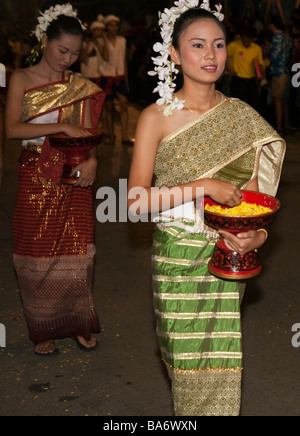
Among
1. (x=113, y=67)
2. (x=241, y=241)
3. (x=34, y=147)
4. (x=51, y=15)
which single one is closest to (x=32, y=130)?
(x=34, y=147)

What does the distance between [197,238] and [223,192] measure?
31 cm

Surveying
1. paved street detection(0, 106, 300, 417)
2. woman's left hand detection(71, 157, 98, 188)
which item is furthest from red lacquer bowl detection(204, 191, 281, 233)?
woman's left hand detection(71, 157, 98, 188)

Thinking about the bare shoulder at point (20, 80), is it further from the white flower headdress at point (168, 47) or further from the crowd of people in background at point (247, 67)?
the crowd of people in background at point (247, 67)

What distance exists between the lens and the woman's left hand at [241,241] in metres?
2.82

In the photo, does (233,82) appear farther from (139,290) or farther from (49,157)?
(49,157)

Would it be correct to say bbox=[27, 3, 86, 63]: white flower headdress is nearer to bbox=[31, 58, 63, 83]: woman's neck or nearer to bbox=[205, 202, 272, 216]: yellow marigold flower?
bbox=[31, 58, 63, 83]: woman's neck

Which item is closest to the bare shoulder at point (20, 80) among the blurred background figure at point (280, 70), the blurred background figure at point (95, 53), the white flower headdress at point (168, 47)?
the white flower headdress at point (168, 47)

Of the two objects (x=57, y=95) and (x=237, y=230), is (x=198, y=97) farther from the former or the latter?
(x=57, y=95)

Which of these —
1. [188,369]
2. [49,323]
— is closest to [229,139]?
[188,369]

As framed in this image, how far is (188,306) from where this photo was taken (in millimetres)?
3053

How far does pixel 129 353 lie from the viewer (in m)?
4.46

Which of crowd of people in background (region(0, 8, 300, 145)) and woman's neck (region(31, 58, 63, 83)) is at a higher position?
woman's neck (region(31, 58, 63, 83))

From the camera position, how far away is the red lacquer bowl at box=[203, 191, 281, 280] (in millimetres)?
2740

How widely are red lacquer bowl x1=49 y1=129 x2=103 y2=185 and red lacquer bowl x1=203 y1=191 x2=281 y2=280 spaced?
50.4 inches
